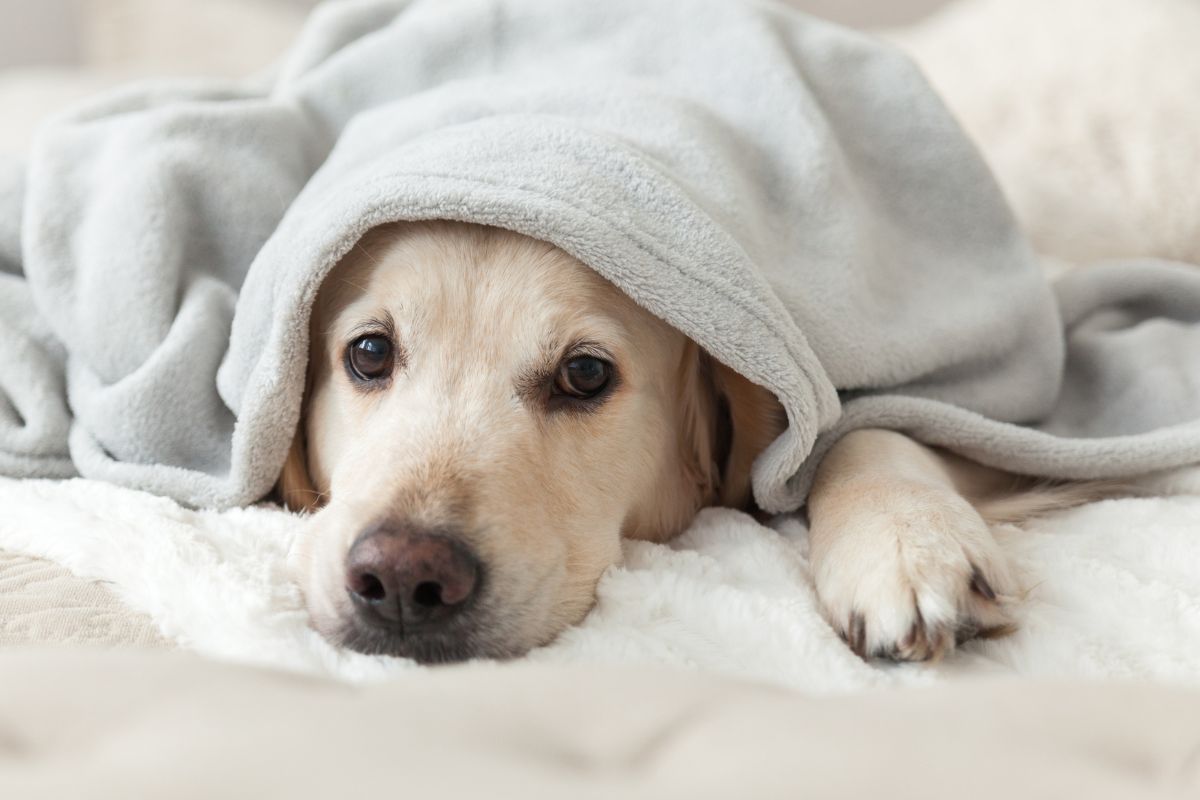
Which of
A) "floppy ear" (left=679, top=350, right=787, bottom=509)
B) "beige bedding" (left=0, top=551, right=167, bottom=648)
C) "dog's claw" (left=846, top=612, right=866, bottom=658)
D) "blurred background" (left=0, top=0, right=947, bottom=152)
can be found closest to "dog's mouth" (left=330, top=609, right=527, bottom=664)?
"beige bedding" (left=0, top=551, right=167, bottom=648)

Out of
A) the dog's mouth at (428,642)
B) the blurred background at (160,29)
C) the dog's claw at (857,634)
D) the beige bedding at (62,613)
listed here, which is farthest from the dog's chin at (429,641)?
the blurred background at (160,29)

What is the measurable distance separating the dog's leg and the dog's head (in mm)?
275

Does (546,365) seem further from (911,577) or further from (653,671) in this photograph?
(653,671)

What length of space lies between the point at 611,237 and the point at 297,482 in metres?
0.69

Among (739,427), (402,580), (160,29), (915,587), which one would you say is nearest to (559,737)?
(402,580)

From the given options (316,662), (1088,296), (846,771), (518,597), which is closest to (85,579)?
(316,662)

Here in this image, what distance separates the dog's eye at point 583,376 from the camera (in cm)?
152

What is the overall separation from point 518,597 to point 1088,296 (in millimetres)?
1575

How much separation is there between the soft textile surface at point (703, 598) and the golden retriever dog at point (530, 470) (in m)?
0.05

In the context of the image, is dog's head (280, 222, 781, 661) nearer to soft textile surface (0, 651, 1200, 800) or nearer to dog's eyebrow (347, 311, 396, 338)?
dog's eyebrow (347, 311, 396, 338)

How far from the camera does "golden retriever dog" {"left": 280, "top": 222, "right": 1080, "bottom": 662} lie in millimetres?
1196

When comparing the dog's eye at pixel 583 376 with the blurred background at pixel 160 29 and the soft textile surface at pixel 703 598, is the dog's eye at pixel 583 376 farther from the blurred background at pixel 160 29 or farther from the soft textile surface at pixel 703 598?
the blurred background at pixel 160 29

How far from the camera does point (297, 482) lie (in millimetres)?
1692

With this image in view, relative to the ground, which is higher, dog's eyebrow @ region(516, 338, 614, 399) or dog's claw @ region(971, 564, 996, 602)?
dog's eyebrow @ region(516, 338, 614, 399)
